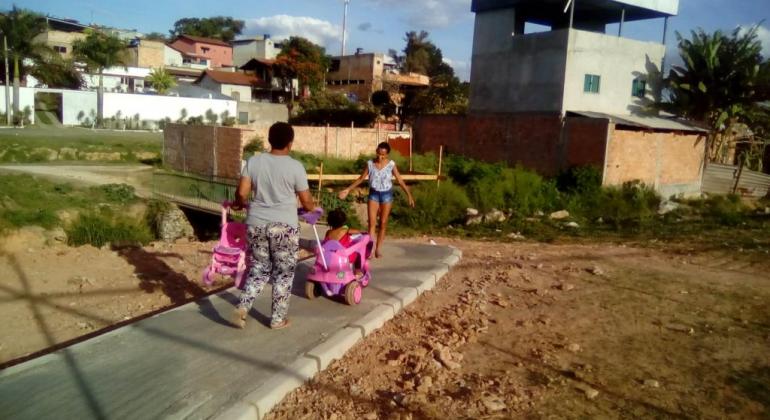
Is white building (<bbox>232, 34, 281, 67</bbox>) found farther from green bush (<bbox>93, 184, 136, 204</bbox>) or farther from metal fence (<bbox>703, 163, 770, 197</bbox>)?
green bush (<bbox>93, 184, 136, 204</bbox>)

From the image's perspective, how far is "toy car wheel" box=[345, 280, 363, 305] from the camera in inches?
220

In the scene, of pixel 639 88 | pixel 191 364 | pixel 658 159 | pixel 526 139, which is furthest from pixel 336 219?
pixel 639 88

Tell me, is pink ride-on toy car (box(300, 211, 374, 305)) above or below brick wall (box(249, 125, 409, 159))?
below

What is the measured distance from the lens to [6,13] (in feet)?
132

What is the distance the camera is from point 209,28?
96.9m

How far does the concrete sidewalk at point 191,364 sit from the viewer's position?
11.6 feet

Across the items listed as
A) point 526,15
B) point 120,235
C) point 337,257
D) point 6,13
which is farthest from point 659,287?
point 6,13

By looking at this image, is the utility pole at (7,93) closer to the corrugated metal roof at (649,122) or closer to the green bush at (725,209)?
the corrugated metal roof at (649,122)

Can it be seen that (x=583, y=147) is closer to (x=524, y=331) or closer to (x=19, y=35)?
(x=524, y=331)

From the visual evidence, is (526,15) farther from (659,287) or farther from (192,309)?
(192,309)

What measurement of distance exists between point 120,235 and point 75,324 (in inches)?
281

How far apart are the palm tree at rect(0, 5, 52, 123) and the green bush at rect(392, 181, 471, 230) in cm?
3375

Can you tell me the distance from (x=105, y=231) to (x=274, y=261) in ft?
33.3

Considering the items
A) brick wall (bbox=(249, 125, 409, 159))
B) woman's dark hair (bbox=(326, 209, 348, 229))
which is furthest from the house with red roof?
woman's dark hair (bbox=(326, 209, 348, 229))
